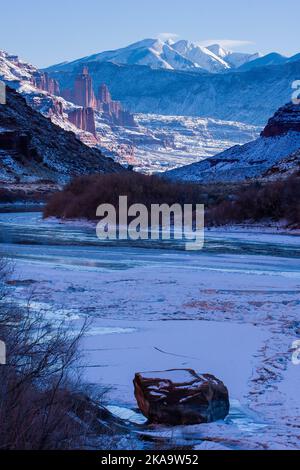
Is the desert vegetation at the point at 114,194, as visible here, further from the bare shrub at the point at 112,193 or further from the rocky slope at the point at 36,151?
the rocky slope at the point at 36,151

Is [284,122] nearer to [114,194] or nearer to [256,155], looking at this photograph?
[256,155]

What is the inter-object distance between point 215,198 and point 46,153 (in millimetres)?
61239

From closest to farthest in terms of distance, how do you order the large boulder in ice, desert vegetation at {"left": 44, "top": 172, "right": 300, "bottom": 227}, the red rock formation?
the large boulder in ice
desert vegetation at {"left": 44, "top": 172, "right": 300, "bottom": 227}
the red rock formation

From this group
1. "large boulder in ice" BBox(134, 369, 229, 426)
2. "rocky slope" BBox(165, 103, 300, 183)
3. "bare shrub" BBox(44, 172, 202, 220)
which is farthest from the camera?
"rocky slope" BBox(165, 103, 300, 183)

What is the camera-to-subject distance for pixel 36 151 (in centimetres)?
10331

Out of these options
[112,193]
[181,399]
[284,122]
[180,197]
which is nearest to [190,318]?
[181,399]

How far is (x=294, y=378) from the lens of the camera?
1067 cm

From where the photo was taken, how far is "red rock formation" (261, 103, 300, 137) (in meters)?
130

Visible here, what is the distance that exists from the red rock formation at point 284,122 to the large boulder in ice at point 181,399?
399 feet

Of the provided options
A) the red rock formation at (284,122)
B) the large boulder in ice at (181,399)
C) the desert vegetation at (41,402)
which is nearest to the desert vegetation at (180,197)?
the large boulder in ice at (181,399)

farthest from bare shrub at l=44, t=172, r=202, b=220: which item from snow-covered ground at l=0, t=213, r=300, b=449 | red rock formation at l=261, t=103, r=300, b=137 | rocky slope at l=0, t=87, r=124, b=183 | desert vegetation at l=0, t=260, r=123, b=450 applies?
red rock formation at l=261, t=103, r=300, b=137

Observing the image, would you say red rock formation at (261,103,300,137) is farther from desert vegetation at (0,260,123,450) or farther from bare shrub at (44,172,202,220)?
desert vegetation at (0,260,123,450)

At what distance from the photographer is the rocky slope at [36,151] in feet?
317

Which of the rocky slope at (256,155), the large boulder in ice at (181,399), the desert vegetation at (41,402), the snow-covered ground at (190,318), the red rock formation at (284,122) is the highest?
the red rock formation at (284,122)
